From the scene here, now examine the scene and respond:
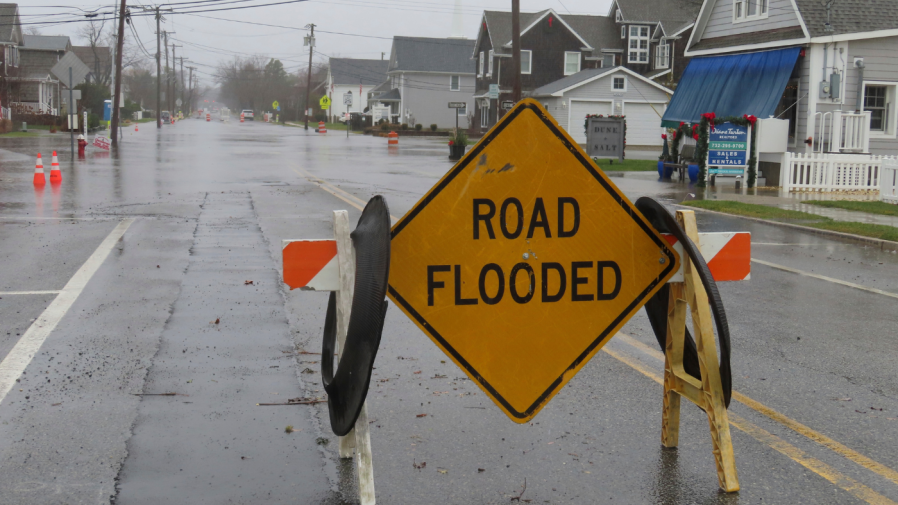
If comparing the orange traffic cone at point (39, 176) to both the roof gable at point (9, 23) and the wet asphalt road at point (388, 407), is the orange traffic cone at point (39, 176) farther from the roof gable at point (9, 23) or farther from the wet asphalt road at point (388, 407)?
the roof gable at point (9, 23)

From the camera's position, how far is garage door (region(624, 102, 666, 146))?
5241cm

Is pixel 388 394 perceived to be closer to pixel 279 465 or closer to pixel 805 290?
pixel 279 465

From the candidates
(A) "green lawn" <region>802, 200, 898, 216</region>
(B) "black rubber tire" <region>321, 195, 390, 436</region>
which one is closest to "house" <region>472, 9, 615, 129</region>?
(A) "green lawn" <region>802, 200, 898, 216</region>

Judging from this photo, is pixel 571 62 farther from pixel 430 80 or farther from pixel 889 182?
pixel 889 182

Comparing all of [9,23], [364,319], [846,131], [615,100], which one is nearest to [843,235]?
[846,131]

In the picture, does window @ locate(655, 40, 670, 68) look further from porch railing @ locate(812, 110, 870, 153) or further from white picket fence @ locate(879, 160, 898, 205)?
white picket fence @ locate(879, 160, 898, 205)

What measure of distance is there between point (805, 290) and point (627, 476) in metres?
6.00

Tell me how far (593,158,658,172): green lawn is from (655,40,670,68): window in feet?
88.9

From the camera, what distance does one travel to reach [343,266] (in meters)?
4.25

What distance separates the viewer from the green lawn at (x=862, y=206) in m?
17.2

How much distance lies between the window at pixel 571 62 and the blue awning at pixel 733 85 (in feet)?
112

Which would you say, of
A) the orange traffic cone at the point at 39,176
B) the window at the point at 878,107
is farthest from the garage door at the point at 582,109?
the orange traffic cone at the point at 39,176

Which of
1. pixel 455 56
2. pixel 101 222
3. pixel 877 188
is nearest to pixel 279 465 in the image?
pixel 101 222

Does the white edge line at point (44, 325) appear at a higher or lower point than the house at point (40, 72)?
lower
